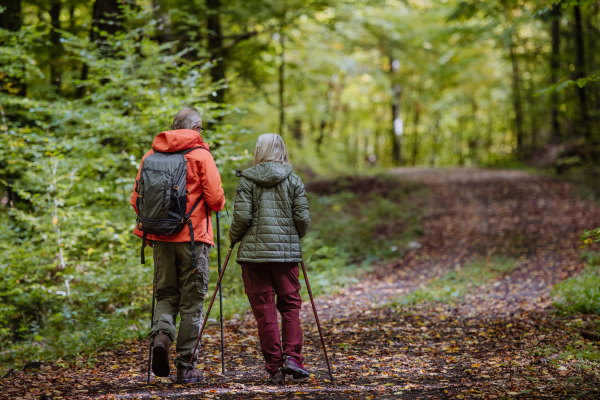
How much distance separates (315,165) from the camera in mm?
18344

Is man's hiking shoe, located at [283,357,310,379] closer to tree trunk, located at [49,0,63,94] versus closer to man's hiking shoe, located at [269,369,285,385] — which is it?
man's hiking shoe, located at [269,369,285,385]

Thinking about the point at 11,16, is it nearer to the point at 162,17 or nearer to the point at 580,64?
the point at 162,17

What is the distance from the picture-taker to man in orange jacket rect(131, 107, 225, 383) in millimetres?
3557

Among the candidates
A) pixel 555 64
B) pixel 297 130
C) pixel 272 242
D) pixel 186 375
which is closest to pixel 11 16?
pixel 272 242

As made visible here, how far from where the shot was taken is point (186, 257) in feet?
11.7

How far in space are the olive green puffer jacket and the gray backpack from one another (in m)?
0.40

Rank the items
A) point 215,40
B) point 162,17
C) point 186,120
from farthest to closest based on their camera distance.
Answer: point 215,40 → point 162,17 → point 186,120

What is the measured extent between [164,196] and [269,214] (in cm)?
81

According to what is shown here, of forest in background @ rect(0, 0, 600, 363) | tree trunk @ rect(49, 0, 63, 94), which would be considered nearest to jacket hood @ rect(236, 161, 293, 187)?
forest in background @ rect(0, 0, 600, 363)

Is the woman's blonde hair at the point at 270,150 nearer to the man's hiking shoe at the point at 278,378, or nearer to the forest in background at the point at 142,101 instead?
the man's hiking shoe at the point at 278,378

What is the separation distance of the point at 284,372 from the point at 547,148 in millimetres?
17974

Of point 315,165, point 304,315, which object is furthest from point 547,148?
point 304,315

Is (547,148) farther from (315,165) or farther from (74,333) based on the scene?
(74,333)

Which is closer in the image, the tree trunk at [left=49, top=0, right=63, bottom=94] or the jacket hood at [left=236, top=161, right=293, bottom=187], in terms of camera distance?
the jacket hood at [left=236, top=161, right=293, bottom=187]
